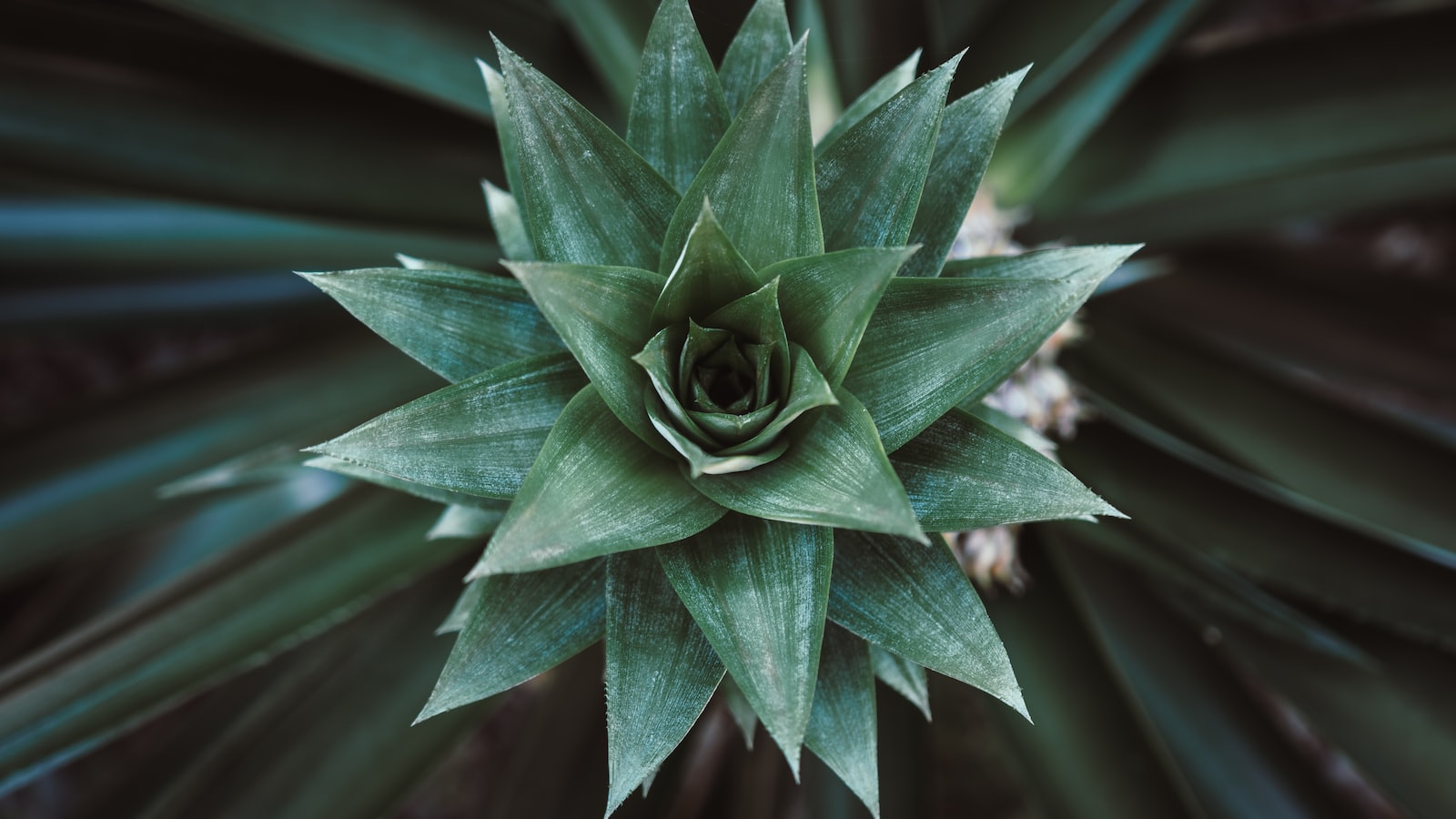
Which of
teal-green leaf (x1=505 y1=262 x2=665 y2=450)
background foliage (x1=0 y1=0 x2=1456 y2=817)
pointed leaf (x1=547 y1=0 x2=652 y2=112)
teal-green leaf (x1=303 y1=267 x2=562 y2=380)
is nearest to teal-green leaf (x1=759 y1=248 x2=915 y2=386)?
teal-green leaf (x1=505 y1=262 x2=665 y2=450)

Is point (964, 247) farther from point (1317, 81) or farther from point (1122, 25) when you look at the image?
point (1317, 81)

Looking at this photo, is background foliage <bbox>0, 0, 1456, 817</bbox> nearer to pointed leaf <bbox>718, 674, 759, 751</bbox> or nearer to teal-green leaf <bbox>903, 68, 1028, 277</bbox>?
pointed leaf <bbox>718, 674, 759, 751</bbox>

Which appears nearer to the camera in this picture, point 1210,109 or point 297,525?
point 297,525

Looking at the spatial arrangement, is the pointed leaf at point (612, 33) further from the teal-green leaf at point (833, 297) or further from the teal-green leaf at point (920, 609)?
the teal-green leaf at point (920, 609)

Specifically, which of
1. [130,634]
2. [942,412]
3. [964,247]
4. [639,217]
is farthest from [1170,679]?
[130,634]

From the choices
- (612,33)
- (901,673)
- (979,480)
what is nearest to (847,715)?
(901,673)

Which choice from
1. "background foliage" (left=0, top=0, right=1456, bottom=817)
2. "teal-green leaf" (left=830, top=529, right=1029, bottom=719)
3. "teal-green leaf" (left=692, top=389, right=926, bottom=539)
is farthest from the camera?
"background foliage" (left=0, top=0, right=1456, bottom=817)
